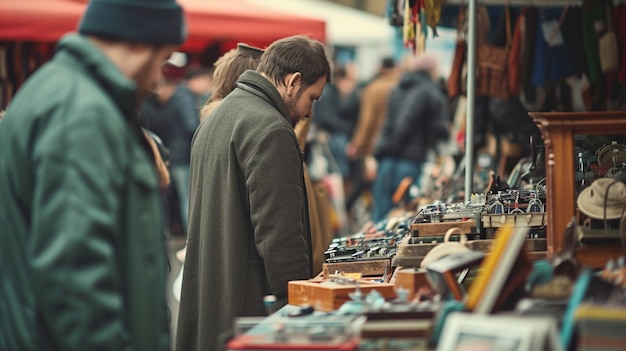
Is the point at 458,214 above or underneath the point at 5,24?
underneath

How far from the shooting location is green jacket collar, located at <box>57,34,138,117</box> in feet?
9.34

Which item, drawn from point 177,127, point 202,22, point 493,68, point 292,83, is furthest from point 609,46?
point 177,127

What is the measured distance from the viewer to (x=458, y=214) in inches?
179

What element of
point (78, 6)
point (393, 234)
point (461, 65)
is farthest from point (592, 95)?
point (78, 6)

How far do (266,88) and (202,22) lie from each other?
205 inches

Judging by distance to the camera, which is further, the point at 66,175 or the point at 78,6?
the point at 78,6

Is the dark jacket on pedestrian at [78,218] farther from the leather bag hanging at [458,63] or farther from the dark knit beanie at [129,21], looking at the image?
the leather bag hanging at [458,63]

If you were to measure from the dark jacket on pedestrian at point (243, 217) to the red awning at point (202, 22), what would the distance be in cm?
425

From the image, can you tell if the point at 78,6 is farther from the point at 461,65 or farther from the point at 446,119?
the point at 446,119

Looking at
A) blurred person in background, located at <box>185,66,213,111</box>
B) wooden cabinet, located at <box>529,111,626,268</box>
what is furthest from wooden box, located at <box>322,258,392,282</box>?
blurred person in background, located at <box>185,66,213,111</box>

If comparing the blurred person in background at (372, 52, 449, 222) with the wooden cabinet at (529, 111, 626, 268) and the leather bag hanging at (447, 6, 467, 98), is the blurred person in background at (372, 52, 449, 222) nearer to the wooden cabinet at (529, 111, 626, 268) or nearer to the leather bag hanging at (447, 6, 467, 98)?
the leather bag hanging at (447, 6, 467, 98)

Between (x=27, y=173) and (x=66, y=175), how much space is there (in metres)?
0.16

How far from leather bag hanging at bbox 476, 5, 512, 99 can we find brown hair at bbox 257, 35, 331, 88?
274cm

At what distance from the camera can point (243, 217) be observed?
454 cm
